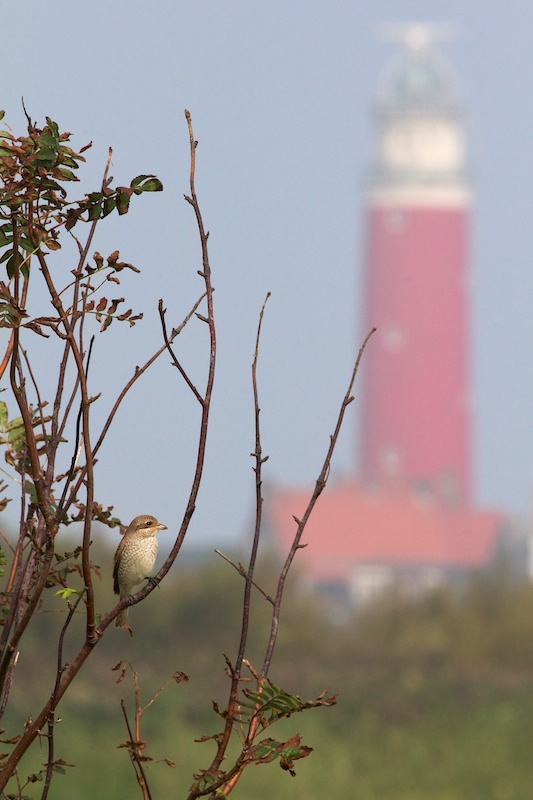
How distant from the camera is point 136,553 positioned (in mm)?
1878

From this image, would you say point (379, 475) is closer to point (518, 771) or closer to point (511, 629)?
point (511, 629)

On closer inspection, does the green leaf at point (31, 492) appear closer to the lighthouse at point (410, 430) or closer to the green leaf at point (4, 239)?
the green leaf at point (4, 239)

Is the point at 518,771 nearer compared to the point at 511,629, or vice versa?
the point at 518,771

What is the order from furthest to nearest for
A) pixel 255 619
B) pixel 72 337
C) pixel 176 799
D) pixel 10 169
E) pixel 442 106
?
pixel 442 106, pixel 255 619, pixel 176 799, pixel 10 169, pixel 72 337

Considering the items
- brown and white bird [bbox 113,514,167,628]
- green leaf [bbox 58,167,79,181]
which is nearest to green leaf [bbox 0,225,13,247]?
green leaf [bbox 58,167,79,181]

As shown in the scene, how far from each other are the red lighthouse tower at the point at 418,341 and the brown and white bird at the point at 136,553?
51117 mm

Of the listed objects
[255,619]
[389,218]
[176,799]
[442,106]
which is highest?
[442,106]

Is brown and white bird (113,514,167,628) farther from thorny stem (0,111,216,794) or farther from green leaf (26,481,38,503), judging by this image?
thorny stem (0,111,216,794)

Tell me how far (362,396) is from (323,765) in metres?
45.2

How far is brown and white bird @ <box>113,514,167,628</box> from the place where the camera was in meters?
1.84

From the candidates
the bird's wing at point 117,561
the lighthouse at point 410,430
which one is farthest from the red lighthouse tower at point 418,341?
the bird's wing at point 117,561

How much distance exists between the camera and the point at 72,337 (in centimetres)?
138

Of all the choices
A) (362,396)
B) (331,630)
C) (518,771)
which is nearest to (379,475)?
(362,396)

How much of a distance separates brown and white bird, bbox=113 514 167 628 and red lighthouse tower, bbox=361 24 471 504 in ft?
168
